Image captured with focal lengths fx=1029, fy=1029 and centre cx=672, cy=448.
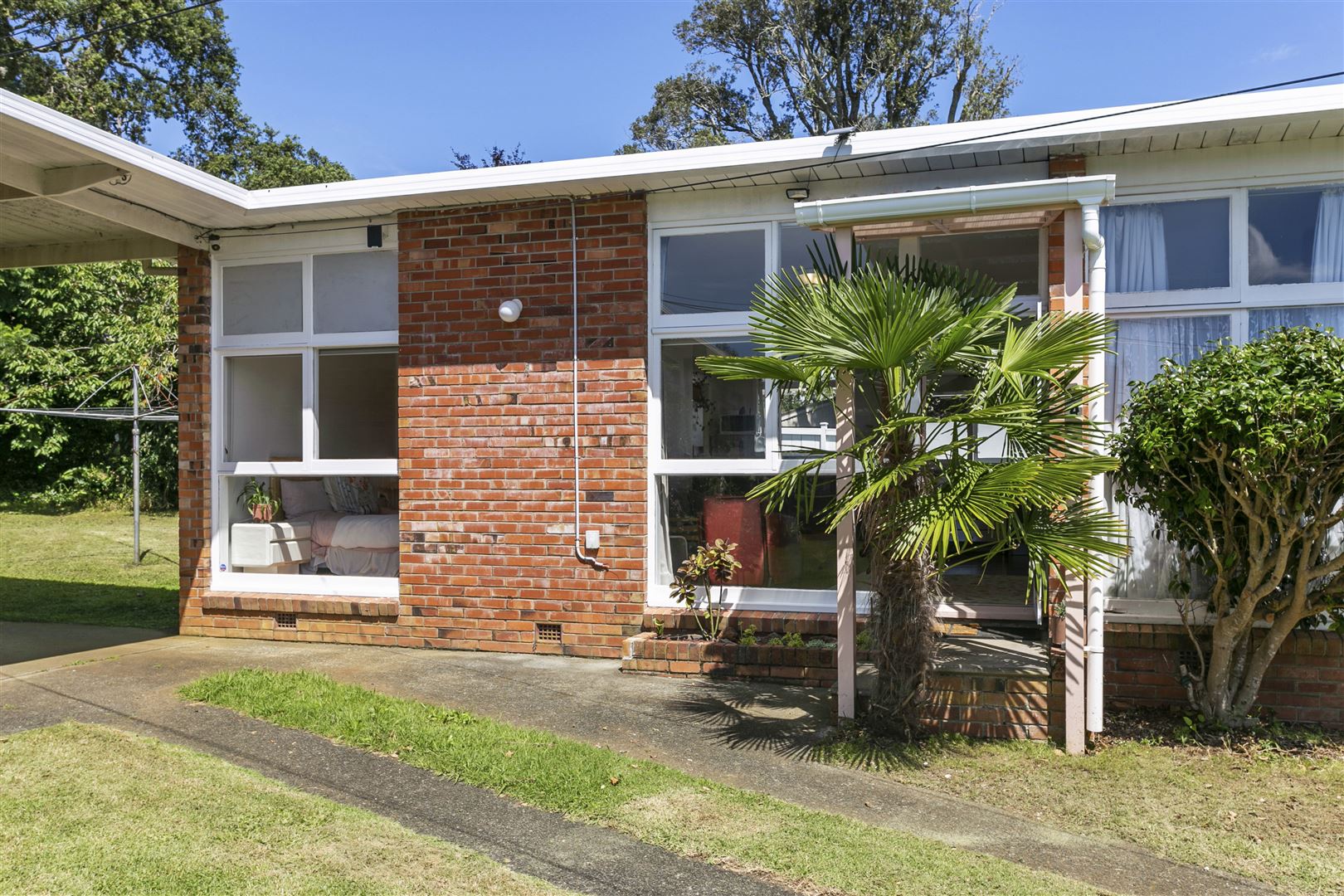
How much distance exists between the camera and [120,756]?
4902 mm

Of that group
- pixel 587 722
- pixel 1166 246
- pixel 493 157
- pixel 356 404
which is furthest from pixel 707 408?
pixel 493 157

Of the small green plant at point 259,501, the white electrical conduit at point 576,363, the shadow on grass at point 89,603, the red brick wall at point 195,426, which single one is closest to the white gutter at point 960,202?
the white electrical conduit at point 576,363

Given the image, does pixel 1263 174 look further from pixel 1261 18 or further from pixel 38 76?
pixel 38 76

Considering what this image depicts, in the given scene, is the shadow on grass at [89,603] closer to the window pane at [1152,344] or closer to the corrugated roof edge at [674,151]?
the corrugated roof edge at [674,151]

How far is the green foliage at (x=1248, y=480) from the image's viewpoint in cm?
463

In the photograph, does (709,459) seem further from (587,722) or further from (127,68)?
(127,68)

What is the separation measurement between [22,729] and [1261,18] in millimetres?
13525

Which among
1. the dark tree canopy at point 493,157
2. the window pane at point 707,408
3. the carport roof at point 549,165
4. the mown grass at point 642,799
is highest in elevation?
the dark tree canopy at point 493,157

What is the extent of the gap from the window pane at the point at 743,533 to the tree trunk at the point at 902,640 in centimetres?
167

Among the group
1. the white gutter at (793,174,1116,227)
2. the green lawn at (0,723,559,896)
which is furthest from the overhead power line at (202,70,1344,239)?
the green lawn at (0,723,559,896)

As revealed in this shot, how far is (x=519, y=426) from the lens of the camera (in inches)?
292

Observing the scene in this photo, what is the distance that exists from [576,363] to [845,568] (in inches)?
109

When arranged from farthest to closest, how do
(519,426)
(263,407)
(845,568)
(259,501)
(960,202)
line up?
(263,407)
(259,501)
(519,426)
(845,568)
(960,202)

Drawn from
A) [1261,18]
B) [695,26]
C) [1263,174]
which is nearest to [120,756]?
[1263,174]
